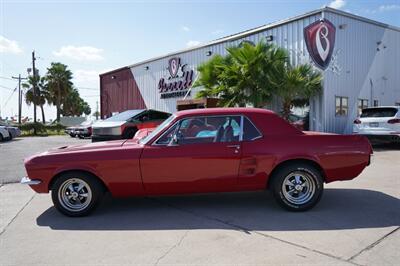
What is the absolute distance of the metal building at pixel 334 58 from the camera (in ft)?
50.6

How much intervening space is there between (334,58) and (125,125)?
8981 millimetres

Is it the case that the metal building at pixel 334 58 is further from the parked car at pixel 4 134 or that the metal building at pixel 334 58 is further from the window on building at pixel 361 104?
the parked car at pixel 4 134

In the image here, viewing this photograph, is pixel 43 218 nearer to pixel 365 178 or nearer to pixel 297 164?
pixel 297 164

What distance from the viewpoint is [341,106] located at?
16234 millimetres

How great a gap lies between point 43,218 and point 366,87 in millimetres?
16154

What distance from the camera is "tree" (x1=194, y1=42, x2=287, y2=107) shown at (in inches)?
573

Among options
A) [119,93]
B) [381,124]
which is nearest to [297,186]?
[381,124]

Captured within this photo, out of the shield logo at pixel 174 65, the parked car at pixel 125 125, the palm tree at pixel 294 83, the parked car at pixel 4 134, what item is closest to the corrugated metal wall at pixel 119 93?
the shield logo at pixel 174 65

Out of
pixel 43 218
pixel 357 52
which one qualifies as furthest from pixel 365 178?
pixel 357 52

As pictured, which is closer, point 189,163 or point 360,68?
point 189,163

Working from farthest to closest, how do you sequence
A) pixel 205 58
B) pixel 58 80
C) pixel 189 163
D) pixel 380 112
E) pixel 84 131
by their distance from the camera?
1. pixel 58 80
2. pixel 84 131
3. pixel 205 58
4. pixel 380 112
5. pixel 189 163

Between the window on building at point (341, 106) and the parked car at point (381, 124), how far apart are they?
7.03 ft

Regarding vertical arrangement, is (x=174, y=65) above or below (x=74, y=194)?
above

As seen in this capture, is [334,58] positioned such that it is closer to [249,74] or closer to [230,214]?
[249,74]
